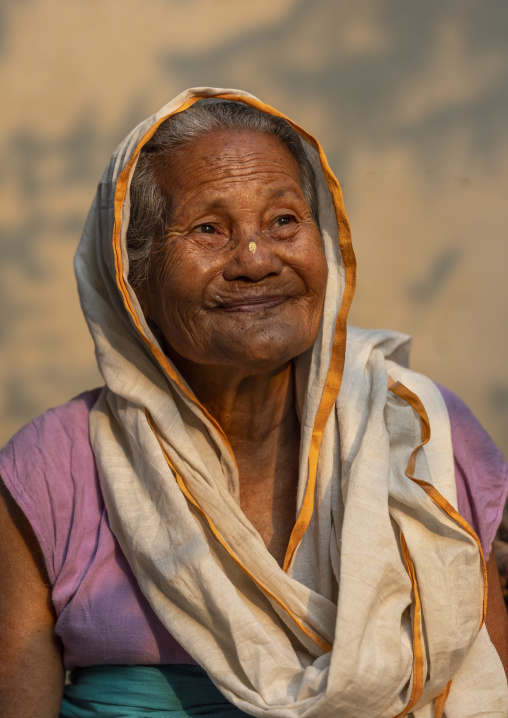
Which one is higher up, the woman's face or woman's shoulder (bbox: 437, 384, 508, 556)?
the woman's face

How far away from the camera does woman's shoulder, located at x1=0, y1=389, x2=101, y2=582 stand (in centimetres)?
248

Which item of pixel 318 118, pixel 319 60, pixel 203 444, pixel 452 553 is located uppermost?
pixel 319 60

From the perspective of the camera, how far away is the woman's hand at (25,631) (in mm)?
2426

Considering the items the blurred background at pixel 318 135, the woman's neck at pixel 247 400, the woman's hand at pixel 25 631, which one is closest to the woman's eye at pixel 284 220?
the woman's neck at pixel 247 400

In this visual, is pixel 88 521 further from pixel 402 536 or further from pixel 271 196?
pixel 271 196

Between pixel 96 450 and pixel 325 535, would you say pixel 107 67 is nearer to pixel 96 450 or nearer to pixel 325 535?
pixel 96 450

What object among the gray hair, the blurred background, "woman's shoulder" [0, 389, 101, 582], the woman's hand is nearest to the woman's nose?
the gray hair

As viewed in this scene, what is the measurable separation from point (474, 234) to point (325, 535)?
217 cm

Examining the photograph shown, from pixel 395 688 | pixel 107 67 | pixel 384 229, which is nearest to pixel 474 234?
pixel 384 229

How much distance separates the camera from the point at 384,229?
412 centimetres

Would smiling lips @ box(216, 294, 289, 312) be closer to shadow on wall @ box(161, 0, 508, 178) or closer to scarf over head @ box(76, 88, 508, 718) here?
scarf over head @ box(76, 88, 508, 718)

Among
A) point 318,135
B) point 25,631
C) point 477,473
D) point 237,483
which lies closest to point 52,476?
point 25,631

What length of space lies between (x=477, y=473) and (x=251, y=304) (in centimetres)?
86

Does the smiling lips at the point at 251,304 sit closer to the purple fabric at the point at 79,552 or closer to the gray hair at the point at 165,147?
the gray hair at the point at 165,147
